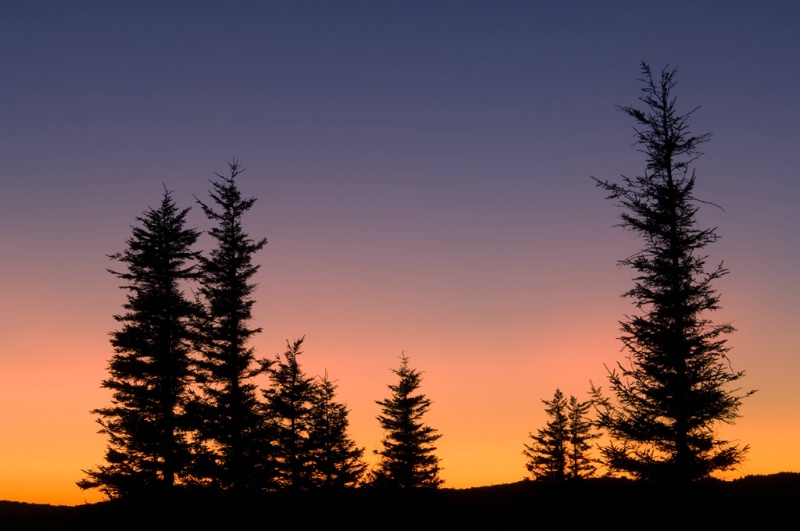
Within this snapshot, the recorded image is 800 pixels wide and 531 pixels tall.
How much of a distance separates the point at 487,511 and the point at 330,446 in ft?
41.2

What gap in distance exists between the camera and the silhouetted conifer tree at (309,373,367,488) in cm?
4119

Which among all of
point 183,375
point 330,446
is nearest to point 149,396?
point 183,375

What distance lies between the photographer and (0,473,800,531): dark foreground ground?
2219 centimetres

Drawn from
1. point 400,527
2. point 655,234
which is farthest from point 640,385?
point 400,527

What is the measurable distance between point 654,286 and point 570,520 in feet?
37.6

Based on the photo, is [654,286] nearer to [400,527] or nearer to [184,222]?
[400,527]

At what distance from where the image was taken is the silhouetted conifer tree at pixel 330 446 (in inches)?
1622

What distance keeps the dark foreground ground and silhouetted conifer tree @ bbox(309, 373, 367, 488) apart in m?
3.47

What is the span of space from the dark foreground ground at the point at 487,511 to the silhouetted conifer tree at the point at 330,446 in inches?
136

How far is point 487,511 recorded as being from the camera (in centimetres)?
3447

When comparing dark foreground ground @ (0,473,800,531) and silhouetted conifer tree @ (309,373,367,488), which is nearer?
dark foreground ground @ (0,473,800,531)

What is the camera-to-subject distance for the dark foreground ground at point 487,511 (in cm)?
2219

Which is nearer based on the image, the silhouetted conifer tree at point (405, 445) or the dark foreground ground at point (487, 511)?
the dark foreground ground at point (487, 511)

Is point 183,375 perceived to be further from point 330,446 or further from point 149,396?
point 330,446
